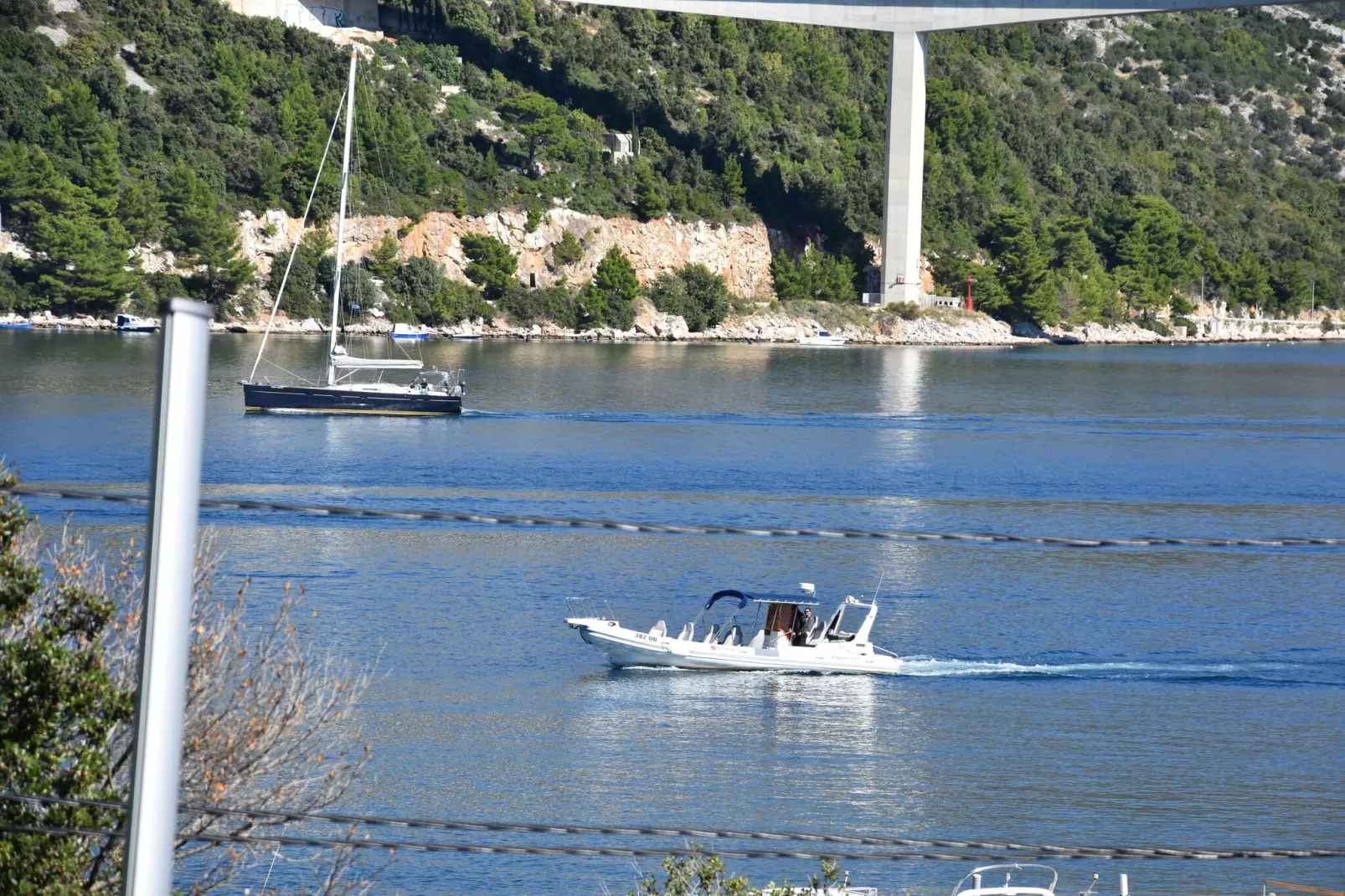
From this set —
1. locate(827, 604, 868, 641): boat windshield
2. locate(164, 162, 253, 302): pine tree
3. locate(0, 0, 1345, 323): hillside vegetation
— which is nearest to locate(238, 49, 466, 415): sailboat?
locate(827, 604, 868, 641): boat windshield

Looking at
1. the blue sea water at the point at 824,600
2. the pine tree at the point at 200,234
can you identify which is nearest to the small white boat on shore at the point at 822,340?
the pine tree at the point at 200,234

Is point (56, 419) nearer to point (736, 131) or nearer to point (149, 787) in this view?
point (149, 787)

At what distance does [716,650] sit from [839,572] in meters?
11.1

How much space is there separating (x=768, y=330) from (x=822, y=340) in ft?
18.1

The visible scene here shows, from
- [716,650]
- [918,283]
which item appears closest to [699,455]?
[716,650]

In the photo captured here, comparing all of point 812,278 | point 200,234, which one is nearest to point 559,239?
point 812,278

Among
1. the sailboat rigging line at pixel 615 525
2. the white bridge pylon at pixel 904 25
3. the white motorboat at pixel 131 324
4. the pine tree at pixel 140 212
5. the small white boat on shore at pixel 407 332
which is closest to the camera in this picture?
the sailboat rigging line at pixel 615 525

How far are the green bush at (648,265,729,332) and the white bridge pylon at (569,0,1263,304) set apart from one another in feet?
40.0

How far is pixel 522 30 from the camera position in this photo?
13625 cm

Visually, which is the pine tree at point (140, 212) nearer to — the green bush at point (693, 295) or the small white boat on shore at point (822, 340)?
the green bush at point (693, 295)

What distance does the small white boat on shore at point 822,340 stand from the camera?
126 meters

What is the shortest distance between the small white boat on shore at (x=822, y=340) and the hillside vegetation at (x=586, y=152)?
412 centimetres

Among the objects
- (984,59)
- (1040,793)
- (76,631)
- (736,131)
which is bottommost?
(1040,793)

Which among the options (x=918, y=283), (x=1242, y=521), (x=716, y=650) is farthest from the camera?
(x=918, y=283)
